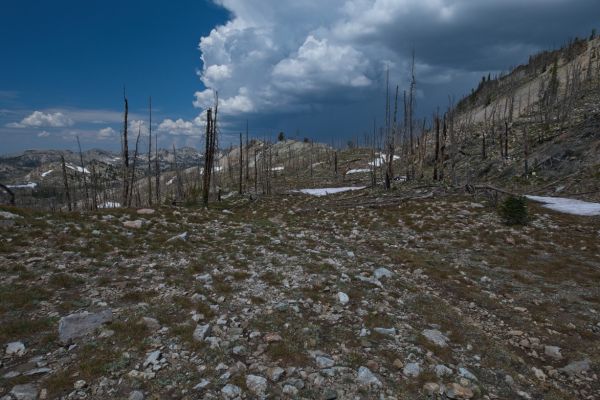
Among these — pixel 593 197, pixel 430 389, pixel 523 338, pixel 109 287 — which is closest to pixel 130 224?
pixel 109 287

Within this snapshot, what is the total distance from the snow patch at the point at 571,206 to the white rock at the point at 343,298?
18808mm

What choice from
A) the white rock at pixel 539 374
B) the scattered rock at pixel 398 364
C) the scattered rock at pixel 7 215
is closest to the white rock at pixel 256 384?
the scattered rock at pixel 398 364

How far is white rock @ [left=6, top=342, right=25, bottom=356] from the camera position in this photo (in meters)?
5.82

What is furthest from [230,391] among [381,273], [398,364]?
[381,273]

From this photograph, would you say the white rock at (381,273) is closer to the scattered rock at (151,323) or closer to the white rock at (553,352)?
the white rock at (553,352)

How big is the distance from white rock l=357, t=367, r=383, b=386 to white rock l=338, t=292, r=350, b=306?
267 cm

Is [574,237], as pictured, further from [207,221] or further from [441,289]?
[207,221]

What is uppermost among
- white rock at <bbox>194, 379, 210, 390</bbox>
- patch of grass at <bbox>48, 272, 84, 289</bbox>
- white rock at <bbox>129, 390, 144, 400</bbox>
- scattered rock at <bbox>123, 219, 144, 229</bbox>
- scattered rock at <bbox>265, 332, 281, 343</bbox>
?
scattered rock at <bbox>123, 219, 144, 229</bbox>

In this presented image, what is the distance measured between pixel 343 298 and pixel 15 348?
6887 mm

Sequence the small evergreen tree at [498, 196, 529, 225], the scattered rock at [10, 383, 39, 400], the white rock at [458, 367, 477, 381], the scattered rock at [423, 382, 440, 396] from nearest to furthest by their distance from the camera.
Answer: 1. the scattered rock at [10, 383, 39, 400]
2. the scattered rock at [423, 382, 440, 396]
3. the white rock at [458, 367, 477, 381]
4. the small evergreen tree at [498, 196, 529, 225]

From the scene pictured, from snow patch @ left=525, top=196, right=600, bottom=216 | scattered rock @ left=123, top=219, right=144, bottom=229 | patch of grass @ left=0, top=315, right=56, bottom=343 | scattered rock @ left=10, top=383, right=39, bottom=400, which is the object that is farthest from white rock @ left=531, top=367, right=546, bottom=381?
snow patch @ left=525, top=196, right=600, bottom=216

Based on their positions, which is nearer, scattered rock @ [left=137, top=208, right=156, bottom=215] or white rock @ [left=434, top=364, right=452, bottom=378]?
white rock @ [left=434, top=364, right=452, bottom=378]

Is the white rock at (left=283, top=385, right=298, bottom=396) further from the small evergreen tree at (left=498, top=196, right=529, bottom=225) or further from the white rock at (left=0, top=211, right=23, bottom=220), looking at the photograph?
the small evergreen tree at (left=498, top=196, right=529, bottom=225)

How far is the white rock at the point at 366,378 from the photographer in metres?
5.30
